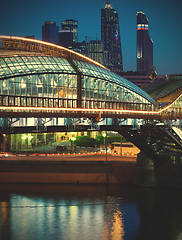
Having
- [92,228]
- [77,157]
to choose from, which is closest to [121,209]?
[92,228]

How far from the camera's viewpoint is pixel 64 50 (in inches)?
2640

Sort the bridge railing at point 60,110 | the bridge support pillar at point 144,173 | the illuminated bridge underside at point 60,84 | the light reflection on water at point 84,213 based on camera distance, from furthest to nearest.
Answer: the bridge support pillar at point 144,173 < the illuminated bridge underside at point 60,84 < the bridge railing at point 60,110 < the light reflection on water at point 84,213

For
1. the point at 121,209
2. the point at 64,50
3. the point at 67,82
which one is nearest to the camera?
the point at 121,209

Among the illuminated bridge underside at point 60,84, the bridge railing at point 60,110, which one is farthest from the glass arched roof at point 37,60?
the bridge railing at point 60,110

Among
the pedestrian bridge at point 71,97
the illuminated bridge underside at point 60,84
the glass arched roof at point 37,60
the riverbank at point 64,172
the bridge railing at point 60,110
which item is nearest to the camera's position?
the bridge railing at point 60,110

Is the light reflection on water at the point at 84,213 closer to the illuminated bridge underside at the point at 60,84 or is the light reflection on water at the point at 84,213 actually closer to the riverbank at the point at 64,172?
the riverbank at the point at 64,172

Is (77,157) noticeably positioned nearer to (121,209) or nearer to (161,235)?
(121,209)

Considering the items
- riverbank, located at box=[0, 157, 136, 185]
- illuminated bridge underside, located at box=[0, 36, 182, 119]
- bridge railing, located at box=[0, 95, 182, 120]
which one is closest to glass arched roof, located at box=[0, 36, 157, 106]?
illuminated bridge underside, located at box=[0, 36, 182, 119]

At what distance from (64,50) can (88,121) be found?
16.4 m

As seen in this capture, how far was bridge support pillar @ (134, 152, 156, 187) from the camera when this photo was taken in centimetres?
6196

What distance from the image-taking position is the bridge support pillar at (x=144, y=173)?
62.0 metres

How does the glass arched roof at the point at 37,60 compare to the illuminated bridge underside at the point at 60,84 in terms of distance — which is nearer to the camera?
the illuminated bridge underside at the point at 60,84

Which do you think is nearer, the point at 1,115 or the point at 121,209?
the point at 1,115

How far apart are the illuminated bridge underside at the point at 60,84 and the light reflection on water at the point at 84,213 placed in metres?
8.87
